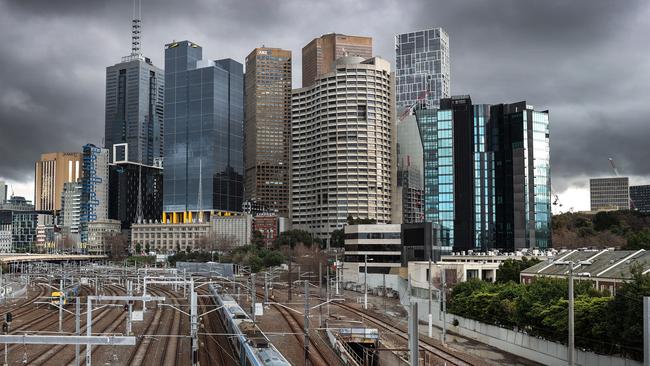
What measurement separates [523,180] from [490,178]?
10.2 meters

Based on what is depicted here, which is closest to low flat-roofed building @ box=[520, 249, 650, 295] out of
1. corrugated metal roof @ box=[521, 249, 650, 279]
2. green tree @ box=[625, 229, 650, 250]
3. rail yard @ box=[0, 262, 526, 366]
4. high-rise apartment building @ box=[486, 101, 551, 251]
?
corrugated metal roof @ box=[521, 249, 650, 279]

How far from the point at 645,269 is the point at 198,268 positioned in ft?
355

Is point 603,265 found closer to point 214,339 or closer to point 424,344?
point 424,344

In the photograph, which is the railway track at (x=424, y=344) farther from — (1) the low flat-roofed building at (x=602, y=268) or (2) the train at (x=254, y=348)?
(1) the low flat-roofed building at (x=602, y=268)

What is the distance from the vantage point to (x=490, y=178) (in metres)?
174

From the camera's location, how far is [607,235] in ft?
507

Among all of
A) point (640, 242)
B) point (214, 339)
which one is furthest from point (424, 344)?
point (640, 242)

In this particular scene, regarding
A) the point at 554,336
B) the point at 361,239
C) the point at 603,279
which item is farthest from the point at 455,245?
the point at 554,336

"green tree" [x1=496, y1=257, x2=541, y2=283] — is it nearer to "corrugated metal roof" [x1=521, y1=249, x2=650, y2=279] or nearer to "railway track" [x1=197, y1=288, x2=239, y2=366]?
"corrugated metal roof" [x1=521, y1=249, x2=650, y2=279]

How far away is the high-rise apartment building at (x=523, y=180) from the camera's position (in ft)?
542

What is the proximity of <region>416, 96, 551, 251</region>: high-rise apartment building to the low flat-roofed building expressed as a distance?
281 feet

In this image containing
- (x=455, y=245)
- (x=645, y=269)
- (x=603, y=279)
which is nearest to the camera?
(x=645, y=269)

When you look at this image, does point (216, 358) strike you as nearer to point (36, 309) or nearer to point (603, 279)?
point (603, 279)

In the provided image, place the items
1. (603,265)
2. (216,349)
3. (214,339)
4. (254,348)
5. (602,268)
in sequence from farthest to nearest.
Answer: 1. (603,265)
2. (602,268)
3. (214,339)
4. (216,349)
5. (254,348)
